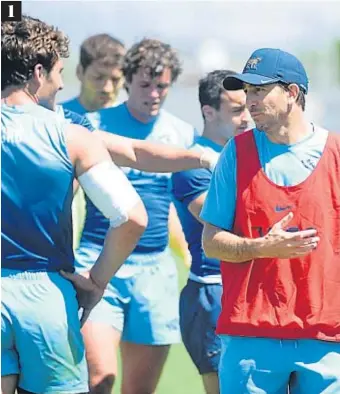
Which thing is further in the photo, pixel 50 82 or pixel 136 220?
pixel 50 82

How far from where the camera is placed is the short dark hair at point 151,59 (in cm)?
683

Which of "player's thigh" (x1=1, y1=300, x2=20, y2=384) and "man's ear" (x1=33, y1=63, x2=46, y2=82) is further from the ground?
"man's ear" (x1=33, y1=63, x2=46, y2=82)

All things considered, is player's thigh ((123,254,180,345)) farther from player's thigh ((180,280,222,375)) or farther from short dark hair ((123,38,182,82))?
short dark hair ((123,38,182,82))

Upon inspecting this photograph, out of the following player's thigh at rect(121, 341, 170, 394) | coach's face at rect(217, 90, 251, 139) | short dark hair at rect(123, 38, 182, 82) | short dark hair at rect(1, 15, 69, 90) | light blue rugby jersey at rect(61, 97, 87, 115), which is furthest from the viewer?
light blue rugby jersey at rect(61, 97, 87, 115)

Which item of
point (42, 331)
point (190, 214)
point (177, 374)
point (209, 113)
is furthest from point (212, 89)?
point (42, 331)

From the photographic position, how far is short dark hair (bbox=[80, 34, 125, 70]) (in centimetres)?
753

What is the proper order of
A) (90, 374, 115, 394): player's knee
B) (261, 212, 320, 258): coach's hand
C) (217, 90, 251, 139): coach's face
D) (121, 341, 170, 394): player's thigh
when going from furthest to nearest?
(217, 90, 251, 139): coach's face
(121, 341, 170, 394): player's thigh
(90, 374, 115, 394): player's knee
(261, 212, 320, 258): coach's hand

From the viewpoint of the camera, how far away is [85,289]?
444cm

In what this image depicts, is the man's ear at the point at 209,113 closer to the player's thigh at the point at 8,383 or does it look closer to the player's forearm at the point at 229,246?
the player's forearm at the point at 229,246

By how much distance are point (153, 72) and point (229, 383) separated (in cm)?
276

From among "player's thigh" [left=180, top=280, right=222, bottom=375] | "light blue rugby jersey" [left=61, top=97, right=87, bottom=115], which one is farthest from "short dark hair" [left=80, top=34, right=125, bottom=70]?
"player's thigh" [left=180, top=280, right=222, bottom=375]

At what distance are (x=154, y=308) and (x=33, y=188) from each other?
7.17 feet

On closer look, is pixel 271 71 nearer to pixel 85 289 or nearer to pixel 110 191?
pixel 110 191

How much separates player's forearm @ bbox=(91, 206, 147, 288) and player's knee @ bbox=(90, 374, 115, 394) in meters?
1.45
